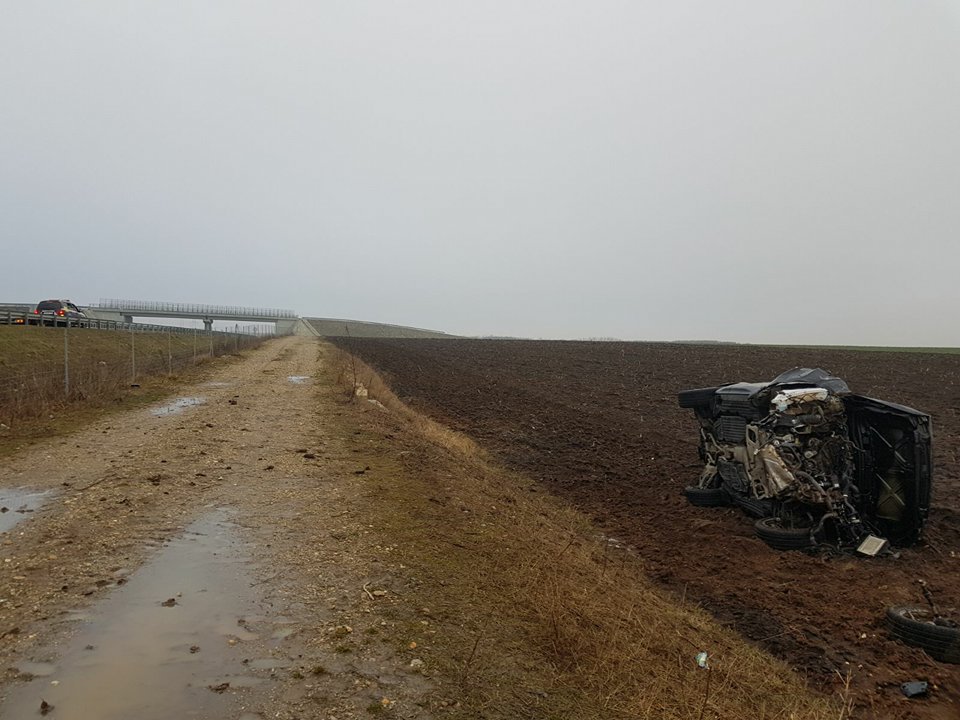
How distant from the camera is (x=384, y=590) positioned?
195 inches

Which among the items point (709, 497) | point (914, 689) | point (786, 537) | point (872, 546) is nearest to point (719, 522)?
point (709, 497)

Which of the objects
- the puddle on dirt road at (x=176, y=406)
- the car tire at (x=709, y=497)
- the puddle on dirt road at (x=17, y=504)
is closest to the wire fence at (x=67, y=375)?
the puddle on dirt road at (x=176, y=406)

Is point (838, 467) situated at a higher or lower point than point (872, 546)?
higher

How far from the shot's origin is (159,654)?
3.88m

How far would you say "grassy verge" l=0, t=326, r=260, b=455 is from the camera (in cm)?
1205

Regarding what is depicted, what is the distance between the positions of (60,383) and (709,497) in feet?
49.4

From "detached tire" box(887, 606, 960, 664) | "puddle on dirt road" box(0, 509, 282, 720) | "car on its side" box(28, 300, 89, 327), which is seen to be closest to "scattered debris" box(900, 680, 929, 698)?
"detached tire" box(887, 606, 960, 664)

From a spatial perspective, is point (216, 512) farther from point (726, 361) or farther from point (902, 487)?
point (726, 361)

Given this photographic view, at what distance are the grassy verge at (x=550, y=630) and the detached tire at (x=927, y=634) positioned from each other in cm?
114

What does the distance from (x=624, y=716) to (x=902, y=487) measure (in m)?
6.36

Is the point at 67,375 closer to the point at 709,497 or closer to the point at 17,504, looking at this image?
the point at 17,504

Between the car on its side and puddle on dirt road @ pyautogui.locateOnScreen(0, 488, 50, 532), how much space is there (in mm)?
33059

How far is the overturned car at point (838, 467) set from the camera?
26.1ft

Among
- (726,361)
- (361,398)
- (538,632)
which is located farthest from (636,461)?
(726,361)
